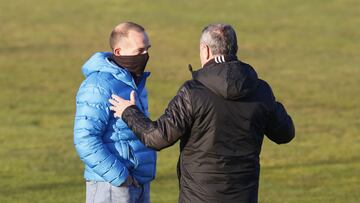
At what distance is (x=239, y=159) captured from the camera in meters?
6.61

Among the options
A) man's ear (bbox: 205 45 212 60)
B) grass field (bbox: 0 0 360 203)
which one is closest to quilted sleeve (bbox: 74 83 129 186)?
man's ear (bbox: 205 45 212 60)

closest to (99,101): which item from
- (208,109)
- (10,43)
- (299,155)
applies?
(208,109)

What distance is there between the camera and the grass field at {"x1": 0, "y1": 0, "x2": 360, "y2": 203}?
44.2ft

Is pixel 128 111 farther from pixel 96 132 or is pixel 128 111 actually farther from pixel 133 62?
pixel 133 62

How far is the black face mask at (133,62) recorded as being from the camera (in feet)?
23.4

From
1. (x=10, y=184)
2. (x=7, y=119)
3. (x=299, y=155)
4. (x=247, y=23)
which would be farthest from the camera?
(x=247, y=23)

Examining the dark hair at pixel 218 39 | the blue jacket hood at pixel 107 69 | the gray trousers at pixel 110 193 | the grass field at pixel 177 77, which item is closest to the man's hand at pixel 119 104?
the blue jacket hood at pixel 107 69

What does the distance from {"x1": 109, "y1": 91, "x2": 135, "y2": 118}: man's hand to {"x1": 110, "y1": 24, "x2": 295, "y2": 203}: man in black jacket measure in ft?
0.36

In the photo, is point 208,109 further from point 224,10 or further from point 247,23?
point 224,10

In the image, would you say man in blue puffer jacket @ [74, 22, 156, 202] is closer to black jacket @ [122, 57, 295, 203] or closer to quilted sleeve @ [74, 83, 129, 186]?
quilted sleeve @ [74, 83, 129, 186]

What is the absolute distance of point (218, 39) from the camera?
6492mm

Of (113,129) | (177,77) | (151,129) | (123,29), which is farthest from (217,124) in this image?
(177,77)

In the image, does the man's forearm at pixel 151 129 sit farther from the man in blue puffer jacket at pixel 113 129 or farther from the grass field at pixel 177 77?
the grass field at pixel 177 77

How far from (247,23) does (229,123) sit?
79.5 ft
